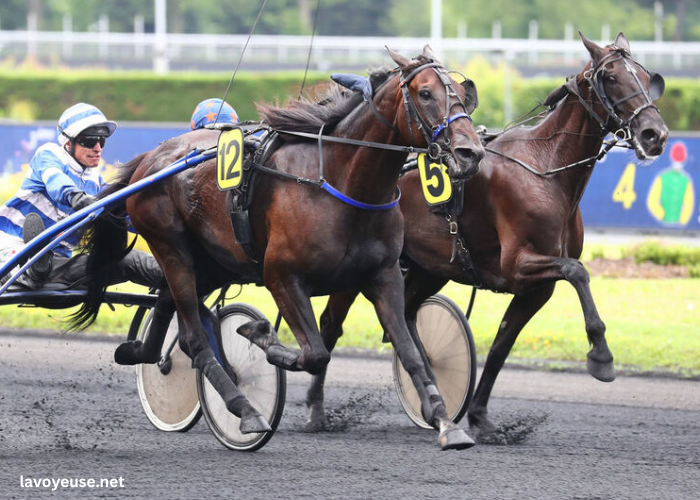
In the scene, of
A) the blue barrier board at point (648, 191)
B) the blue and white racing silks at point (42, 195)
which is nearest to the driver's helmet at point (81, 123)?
the blue and white racing silks at point (42, 195)

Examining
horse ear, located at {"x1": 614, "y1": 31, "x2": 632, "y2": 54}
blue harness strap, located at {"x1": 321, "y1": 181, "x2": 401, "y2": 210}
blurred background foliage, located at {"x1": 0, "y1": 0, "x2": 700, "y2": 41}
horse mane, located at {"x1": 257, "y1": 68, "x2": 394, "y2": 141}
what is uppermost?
blurred background foliage, located at {"x1": 0, "y1": 0, "x2": 700, "y2": 41}

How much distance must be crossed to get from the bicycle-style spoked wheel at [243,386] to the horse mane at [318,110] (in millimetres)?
944

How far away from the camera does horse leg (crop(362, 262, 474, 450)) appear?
14.1ft

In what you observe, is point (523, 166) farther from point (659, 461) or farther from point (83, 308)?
point (83, 308)

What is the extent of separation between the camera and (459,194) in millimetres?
5949

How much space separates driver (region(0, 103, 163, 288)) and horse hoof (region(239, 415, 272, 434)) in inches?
50.0

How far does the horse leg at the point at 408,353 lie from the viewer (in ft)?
14.1

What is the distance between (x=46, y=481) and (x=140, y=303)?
171cm

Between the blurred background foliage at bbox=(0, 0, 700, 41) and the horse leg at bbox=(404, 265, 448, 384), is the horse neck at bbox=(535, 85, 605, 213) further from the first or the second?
the blurred background foliage at bbox=(0, 0, 700, 41)

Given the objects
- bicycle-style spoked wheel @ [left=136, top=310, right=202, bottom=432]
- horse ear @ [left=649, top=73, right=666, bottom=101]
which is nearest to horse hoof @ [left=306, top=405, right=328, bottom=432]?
bicycle-style spoked wheel @ [left=136, top=310, right=202, bottom=432]

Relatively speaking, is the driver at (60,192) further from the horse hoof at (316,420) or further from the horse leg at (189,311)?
the horse hoof at (316,420)

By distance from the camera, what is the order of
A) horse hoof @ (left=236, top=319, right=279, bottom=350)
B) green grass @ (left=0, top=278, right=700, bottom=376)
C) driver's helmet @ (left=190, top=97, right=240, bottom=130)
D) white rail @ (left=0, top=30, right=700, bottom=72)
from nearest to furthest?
horse hoof @ (left=236, top=319, right=279, bottom=350) → driver's helmet @ (left=190, top=97, right=240, bottom=130) → green grass @ (left=0, top=278, right=700, bottom=376) → white rail @ (left=0, top=30, right=700, bottom=72)

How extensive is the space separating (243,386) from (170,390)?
0.65m

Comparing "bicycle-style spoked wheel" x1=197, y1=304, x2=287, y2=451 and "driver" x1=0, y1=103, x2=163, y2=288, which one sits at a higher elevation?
"driver" x1=0, y1=103, x2=163, y2=288
